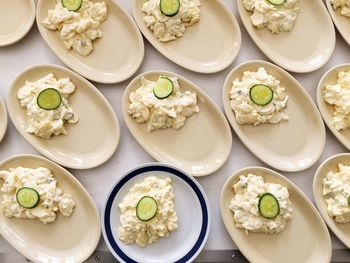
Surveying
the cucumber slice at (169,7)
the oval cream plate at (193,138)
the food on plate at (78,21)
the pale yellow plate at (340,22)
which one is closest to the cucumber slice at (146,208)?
the oval cream plate at (193,138)

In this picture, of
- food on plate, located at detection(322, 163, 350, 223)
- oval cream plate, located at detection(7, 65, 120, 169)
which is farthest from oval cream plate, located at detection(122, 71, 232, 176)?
food on plate, located at detection(322, 163, 350, 223)

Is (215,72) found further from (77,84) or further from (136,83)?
(77,84)

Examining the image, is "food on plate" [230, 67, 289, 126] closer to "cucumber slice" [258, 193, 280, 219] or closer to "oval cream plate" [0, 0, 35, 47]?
"cucumber slice" [258, 193, 280, 219]

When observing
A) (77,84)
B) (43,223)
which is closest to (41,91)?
(77,84)

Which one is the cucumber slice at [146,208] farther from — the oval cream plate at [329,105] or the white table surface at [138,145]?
the oval cream plate at [329,105]

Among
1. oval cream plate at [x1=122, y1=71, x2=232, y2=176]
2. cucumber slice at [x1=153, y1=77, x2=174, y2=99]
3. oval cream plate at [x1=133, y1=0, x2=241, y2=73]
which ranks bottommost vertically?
oval cream plate at [x1=122, y1=71, x2=232, y2=176]
